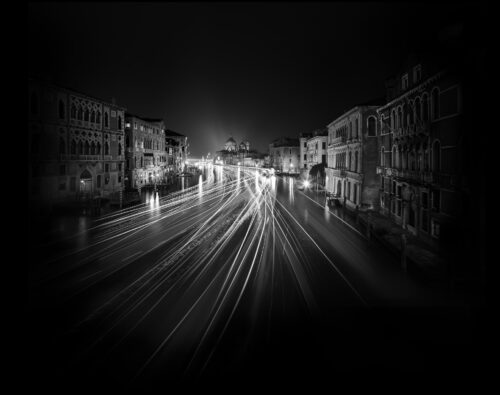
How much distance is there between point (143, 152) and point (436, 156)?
44798mm

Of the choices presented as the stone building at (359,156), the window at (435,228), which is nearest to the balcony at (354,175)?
the stone building at (359,156)

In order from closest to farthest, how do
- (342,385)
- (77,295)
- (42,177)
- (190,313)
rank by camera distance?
1. (342,385)
2. (190,313)
3. (77,295)
4. (42,177)

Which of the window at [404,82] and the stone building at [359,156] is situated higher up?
the window at [404,82]

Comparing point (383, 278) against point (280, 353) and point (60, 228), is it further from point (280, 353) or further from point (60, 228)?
point (60, 228)

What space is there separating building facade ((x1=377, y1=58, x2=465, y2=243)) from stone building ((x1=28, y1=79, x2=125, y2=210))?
26.9 metres

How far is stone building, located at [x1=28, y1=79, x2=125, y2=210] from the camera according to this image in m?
28.4

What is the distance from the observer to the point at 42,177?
29.0m

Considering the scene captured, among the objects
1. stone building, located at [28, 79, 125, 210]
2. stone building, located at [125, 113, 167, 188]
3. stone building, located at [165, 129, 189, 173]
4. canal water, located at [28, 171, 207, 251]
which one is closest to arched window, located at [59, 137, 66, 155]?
stone building, located at [28, 79, 125, 210]

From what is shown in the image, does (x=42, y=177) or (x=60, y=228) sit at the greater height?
(x=42, y=177)

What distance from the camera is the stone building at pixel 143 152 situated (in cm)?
4847

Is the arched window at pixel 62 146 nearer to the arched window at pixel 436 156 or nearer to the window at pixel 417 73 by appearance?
the window at pixel 417 73

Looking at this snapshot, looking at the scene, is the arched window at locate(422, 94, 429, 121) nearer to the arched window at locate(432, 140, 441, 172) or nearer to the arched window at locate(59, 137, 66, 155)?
the arched window at locate(432, 140, 441, 172)

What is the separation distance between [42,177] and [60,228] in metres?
9.43

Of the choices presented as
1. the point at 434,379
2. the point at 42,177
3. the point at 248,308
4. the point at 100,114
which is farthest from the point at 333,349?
the point at 100,114
